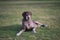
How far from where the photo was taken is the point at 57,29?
3537mm

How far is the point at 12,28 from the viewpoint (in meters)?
3.66

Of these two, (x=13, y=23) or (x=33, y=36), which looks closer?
(x=33, y=36)

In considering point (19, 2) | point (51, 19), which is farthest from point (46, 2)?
point (51, 19)

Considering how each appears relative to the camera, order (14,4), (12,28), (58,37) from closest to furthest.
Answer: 1. (58,37)
2. (12,28)
3. (14,4)

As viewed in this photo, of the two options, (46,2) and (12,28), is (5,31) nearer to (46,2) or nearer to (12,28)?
(12,28)

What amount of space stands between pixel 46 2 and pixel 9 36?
3495 mm

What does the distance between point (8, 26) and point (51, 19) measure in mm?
1088

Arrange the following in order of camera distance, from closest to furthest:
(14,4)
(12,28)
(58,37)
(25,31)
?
(58,37) → (25,31) → (12,28) → (14,4)

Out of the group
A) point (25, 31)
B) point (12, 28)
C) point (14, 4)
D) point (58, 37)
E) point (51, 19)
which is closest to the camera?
point (58, 37)

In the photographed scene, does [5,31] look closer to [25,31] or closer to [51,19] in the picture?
[25,31]

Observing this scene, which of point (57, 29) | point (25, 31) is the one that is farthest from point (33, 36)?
point (57, 29)

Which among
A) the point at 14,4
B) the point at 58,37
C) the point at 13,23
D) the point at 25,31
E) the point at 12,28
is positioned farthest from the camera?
the point at 14,4

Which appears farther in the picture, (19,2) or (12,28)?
(19,2)

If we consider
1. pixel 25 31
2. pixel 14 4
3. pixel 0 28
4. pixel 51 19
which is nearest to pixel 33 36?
pixel 25 31
